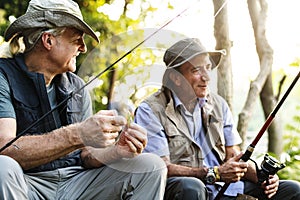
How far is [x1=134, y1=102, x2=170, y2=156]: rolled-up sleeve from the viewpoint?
11.6ft

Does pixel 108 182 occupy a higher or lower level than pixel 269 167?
higher

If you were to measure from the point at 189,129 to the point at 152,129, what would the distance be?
213 mm

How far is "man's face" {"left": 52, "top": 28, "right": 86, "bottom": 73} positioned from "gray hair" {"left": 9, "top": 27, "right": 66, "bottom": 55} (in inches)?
1.3

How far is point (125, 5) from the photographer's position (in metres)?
Answer: 7.34

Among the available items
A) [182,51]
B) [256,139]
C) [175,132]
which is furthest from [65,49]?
[256,139]

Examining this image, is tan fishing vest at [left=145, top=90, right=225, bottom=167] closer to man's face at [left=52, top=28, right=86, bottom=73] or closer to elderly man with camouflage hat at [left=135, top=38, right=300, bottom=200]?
elderly man with camouflage hat at [left=135, top=38, right=300, bottom=200]

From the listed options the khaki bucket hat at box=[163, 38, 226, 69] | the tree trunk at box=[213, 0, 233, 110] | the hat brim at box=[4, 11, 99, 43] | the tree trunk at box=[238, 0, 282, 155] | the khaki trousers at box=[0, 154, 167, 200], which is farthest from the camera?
the tree trunk at box=[238, 0, 282, 155]

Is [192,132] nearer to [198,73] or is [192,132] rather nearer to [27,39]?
[198,73]

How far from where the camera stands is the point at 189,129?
3652 mm

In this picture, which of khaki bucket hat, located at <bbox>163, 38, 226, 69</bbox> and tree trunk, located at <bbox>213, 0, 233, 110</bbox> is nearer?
khaki bucket hat, located at <bbox>163, 38, 226, 69</bbox>

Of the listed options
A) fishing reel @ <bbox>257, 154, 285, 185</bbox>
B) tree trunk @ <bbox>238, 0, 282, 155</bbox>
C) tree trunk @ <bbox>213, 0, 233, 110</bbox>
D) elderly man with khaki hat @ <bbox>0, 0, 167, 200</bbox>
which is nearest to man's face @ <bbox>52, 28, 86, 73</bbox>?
elderly man with khaki hat @ <bbox>0, 0, 167, 200</bbox>

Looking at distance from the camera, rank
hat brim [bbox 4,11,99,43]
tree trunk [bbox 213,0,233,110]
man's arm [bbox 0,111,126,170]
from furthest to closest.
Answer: tree trunk [bbox 213,0,233,110] < hat brim [bbox 4,11,99,43] < man's arm [bbox 0,111,126,170]

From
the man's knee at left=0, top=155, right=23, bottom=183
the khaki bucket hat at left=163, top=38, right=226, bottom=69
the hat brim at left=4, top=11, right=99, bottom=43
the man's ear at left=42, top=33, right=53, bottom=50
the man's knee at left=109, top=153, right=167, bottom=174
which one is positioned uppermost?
the hat brim at left=4, top=11, right=99, bottom=43

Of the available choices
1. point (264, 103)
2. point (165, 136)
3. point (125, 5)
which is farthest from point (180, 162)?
point (125, 5)
